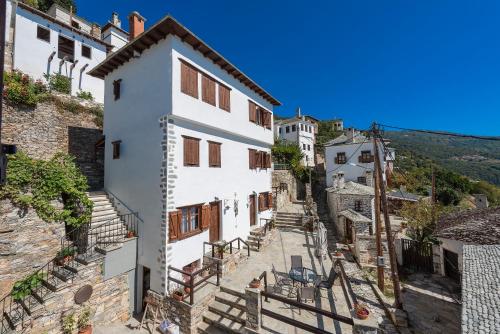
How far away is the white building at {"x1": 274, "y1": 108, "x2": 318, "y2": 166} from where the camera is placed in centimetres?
4308

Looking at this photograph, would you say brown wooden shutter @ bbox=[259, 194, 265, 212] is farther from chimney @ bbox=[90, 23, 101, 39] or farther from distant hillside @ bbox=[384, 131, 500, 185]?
distant hillside @ bbox=[384, 131, 500, 185]

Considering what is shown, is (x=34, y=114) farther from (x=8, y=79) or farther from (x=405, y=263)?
(x=405, y=263)

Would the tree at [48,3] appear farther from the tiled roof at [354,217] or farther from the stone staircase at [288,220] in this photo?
the tiled roof at [354,217]

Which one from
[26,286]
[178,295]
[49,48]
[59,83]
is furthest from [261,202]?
[49,48]

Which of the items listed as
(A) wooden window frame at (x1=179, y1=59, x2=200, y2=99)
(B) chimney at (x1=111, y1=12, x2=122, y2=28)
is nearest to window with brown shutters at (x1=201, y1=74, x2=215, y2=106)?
(A) wooden window frame at (x1=179, y1=59, x2=200, y2=99)

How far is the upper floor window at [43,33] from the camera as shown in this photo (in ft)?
59.6

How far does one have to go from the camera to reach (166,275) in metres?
9.18

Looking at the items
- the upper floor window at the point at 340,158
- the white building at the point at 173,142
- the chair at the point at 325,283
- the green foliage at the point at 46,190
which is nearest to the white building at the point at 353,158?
the upper floor window at the point at 340,158

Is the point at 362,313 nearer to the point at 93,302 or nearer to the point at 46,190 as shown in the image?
the point at 93,302

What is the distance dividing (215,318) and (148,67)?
11358 millimetres

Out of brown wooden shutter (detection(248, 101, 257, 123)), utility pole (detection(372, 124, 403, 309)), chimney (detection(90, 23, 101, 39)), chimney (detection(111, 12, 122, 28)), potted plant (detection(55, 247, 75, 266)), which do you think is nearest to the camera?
potted plant (detection(55, 247, 75, 266))

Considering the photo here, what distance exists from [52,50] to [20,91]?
8044 millimetres

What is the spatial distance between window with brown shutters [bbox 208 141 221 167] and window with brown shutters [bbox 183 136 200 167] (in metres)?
0.91

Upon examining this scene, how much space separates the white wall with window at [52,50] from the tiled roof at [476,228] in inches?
1116
